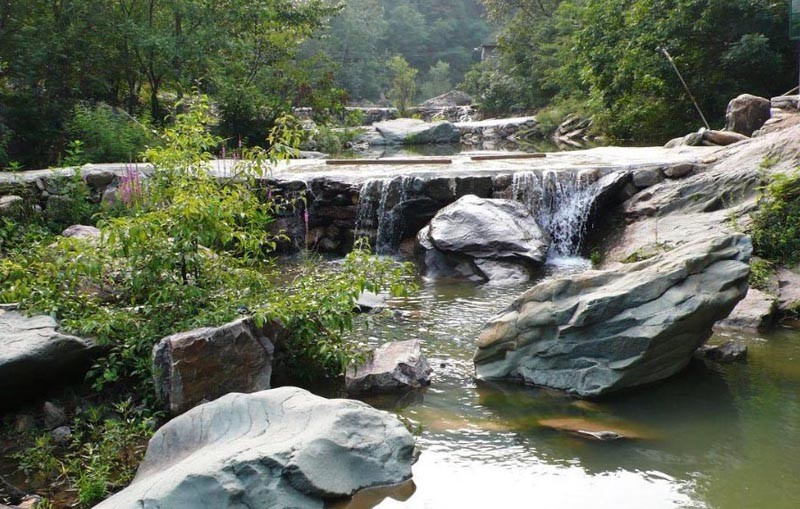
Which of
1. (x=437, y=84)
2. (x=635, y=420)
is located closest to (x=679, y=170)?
(x=635, y=420)

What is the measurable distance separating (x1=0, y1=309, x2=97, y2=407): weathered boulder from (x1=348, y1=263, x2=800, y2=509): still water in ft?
6.30

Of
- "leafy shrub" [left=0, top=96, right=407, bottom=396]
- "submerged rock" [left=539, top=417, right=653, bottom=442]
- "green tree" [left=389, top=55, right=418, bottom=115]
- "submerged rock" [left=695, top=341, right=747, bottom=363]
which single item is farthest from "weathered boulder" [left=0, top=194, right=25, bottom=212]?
"green tree" [left=389, top=55, right=418, bottom=115]

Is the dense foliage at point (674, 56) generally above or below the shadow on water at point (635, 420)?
above

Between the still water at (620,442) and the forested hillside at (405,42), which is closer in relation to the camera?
the still water at (620,442)

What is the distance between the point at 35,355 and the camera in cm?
447

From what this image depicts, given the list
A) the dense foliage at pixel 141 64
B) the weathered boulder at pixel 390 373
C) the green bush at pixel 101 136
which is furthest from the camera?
the dense foliage at pixel 141 64

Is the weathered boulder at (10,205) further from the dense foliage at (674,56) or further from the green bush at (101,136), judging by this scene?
the dense foliage at (674,56)

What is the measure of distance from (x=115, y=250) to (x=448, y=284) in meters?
4.30

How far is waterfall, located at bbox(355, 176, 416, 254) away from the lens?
34.1 ft

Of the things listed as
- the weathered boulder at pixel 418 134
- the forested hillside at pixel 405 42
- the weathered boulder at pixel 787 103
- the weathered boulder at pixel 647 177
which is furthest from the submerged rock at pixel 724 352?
the forested hillside at pixel 405 42

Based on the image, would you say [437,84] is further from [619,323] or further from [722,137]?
[619,323]

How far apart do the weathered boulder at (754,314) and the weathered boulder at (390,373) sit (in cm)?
287

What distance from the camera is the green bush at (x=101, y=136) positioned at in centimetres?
1152

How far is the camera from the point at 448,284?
334 inches
